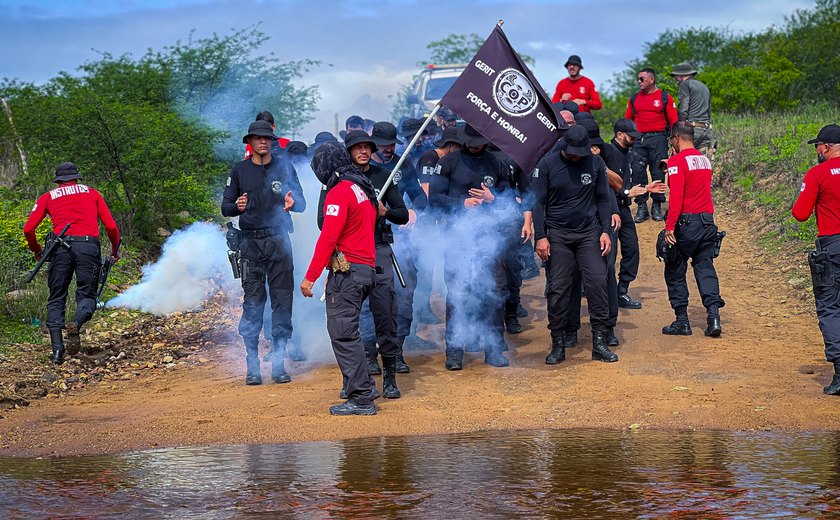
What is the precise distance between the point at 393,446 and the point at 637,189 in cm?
469

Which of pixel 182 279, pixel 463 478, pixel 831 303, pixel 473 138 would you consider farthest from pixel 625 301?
pixel 463 478

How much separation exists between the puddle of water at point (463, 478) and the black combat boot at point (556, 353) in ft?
7.23

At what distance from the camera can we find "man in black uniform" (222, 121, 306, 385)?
30.0 feet

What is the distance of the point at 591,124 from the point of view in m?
9.92

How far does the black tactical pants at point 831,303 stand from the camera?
26.1 feet

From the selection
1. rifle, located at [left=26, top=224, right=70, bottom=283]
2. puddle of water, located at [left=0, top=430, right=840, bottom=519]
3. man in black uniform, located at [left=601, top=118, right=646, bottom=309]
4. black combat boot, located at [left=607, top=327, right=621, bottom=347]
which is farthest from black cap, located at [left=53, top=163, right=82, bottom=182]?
black combat boot, located at [left=607, top=327, right=621, bottom=347]

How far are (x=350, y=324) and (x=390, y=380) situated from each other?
89cm

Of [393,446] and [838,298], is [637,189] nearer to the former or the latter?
[838,298]

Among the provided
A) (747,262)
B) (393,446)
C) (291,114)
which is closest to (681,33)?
(291,114)

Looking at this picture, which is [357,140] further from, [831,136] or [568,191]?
[831,136]

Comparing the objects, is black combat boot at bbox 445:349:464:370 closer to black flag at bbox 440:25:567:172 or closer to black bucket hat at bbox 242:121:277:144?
black flag at bbox 440:25:567:172

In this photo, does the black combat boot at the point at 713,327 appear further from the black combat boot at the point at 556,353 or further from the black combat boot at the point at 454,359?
the black combat boot at the point at 454,359

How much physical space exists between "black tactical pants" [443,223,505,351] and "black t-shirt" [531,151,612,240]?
553 millimetres

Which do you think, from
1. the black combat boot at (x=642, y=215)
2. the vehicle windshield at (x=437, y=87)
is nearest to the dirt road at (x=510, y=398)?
the black combat boot at (x=642, y=215)
